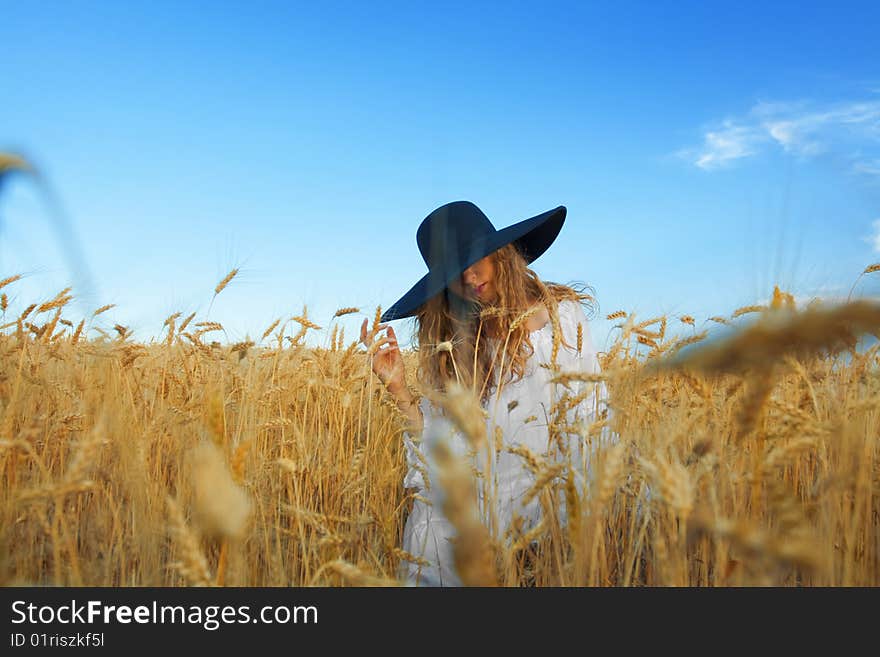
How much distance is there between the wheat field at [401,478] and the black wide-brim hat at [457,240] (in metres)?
0.41

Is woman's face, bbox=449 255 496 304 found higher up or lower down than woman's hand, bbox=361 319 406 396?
higher up

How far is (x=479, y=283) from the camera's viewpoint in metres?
2.65

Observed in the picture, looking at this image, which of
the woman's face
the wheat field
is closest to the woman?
the woman's face

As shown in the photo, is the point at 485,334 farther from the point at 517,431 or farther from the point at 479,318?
the point at 517,431

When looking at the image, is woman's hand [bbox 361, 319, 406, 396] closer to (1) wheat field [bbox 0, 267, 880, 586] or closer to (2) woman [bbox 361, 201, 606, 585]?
(2) woman [bbox 361, 201, 606, 585]

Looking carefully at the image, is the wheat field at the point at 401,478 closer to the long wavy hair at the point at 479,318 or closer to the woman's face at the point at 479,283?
the long wavy hair at the point at 479,318

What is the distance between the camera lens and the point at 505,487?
225 cm

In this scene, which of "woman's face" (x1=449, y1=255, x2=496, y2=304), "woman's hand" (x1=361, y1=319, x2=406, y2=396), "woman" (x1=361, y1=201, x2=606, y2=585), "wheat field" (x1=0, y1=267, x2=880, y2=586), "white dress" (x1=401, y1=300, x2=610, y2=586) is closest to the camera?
"wheat field" (x1=0, y1=267, x2=880, y2=586)

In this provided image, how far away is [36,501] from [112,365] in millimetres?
1027

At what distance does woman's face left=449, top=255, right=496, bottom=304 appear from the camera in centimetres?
261

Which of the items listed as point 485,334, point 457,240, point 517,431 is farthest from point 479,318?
point 517,431

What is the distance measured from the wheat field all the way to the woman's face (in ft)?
1.89
